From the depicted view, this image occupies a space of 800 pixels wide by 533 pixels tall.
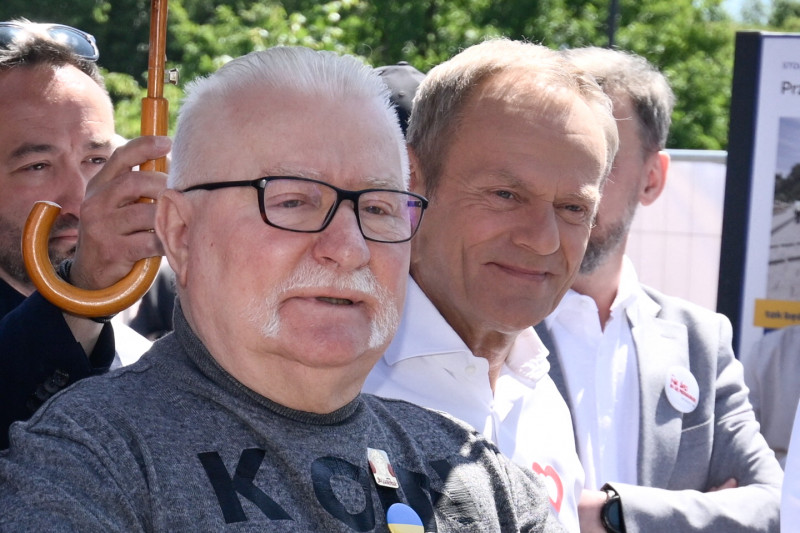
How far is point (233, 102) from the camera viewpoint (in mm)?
2096

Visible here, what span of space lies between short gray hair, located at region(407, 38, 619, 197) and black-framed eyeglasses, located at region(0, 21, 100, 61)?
37.7 inches

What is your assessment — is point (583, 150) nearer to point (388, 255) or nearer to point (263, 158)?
point (388, 255)

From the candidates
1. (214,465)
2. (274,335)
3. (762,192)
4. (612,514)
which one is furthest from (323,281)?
(762,192)

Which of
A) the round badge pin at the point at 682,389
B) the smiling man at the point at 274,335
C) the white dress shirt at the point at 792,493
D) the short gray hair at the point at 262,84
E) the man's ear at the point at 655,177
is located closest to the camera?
the smiling man at the point at 274,335

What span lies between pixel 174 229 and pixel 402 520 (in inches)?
27.9

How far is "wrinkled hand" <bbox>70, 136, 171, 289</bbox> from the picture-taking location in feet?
7.18

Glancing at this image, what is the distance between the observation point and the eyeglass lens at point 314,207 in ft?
6.65

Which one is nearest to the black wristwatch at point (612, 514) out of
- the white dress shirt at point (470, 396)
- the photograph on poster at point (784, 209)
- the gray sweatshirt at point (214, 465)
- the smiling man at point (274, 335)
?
the white dress shirt at point (470, 396)

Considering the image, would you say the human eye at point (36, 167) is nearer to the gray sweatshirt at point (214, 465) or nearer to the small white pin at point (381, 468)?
the gray sweatshirt at point (214, 465)

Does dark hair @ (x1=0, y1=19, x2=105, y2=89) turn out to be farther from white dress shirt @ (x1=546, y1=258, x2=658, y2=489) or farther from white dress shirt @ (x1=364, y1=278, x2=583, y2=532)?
white dress shirt @ (x1=546, y1=258, x2=658, y2=489)

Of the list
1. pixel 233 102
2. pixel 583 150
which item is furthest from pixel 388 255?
pixel 583 150

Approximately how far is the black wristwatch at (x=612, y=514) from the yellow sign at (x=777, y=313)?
1.81 m

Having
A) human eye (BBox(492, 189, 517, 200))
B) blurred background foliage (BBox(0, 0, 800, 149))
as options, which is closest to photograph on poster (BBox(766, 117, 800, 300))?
Answer: human eye (BBox(492, 189, 517, 200))

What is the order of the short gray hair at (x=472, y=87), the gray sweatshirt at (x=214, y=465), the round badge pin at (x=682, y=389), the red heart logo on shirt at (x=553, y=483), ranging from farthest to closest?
1. the round badge pin at (x=682, y=389)
2. the short gray hair at (x=472, y=87)
3. the red heart logo on shirt at (x=553, y=483)
4. the gray sweatshirt at (x=214, y=465)
